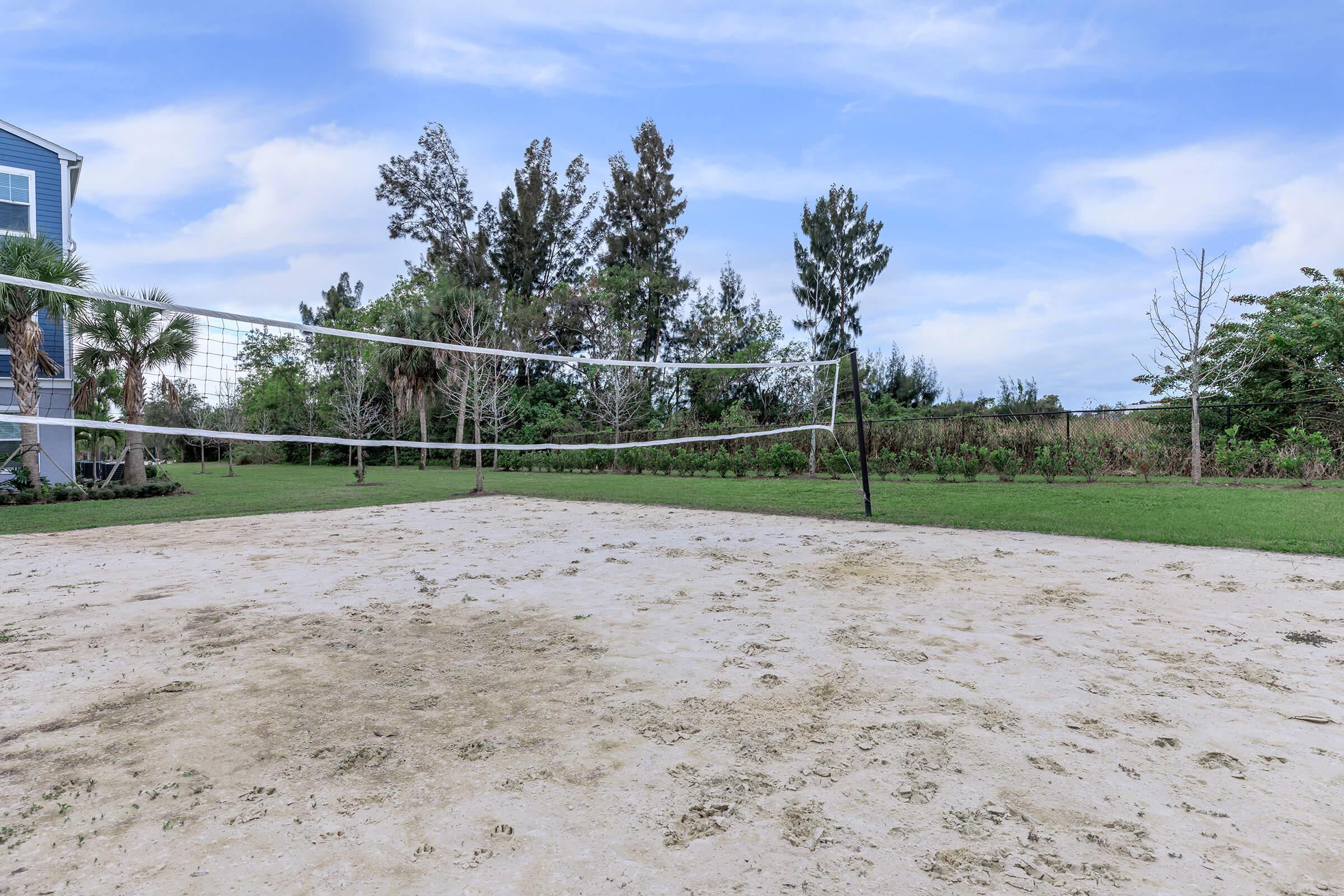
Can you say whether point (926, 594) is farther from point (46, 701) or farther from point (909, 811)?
point (46, 701)

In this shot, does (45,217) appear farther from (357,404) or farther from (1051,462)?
(1051,462)

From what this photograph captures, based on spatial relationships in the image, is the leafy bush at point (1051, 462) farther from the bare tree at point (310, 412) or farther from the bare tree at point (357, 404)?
the bare tree at point (310, 412)

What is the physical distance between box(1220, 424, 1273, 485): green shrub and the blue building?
22297mm

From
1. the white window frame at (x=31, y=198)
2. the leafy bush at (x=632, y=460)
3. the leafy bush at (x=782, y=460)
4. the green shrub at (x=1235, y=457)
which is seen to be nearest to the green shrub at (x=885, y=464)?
the leafy bush at (x=782, y=460)

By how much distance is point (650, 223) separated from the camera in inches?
1355

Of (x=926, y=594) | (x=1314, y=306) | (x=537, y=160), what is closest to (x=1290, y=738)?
(x=926, y=594)

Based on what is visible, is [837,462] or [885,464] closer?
[837,462]

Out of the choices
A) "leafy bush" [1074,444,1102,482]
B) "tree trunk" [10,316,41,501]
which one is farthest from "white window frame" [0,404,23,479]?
"leafy bush" [1074,444,1102,482]

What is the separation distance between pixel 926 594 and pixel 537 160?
35972 mm

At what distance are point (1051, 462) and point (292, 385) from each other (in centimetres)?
3732

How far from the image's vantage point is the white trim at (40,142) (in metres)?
14.0

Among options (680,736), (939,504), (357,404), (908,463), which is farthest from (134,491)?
(908,463)

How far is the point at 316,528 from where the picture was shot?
8.53 meters

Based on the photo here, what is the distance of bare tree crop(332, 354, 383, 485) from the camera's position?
25031 millimetres
